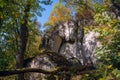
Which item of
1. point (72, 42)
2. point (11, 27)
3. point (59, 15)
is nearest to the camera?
point (11, 27)

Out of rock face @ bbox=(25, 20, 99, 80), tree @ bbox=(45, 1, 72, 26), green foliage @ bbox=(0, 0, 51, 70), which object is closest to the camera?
green foliage @ bbox=(0, 0, 51, 70)

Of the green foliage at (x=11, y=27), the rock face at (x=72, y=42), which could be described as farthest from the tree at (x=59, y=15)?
the green foliage at (x=11, y=27)

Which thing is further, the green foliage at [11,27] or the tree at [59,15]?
the tree at [59,15]

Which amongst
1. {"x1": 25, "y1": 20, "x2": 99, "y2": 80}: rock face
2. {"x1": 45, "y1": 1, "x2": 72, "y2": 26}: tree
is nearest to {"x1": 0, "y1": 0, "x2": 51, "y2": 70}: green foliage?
{"x1": 25, "y1": 20, "x2": 99, "y2": 80}: rock face

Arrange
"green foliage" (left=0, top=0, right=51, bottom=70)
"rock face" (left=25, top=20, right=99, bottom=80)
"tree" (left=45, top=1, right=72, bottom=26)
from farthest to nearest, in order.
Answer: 1. "tree" (left=45, top=1, right=72, bottom=26)
2. "rock face" (left=25, top=20, right=99, bottom=80)
3. "green foliage" (left=0, top=0, right=51, bottom=70)

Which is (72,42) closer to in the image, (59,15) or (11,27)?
(59,15)

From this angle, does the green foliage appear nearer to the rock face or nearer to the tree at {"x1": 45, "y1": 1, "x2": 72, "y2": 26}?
the rock face

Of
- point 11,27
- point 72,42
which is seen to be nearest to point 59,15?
point 72,42

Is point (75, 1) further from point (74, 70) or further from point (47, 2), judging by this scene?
point (74, 70)

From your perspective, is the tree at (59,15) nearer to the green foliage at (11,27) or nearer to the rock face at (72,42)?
the rock face at (72,42)

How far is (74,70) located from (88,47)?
23.1m

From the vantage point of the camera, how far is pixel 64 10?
39969mm

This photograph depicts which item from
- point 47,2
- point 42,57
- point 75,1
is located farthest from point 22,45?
point 75,1

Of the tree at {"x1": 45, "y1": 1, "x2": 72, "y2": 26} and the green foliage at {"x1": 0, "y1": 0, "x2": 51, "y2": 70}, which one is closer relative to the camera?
the green foliage at {"x1": 0, "y1": 0, "x2": 51, "y2": 70}
